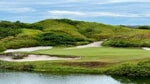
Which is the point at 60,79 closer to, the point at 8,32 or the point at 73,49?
the point at 73,49

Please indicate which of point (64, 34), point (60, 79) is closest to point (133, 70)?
point (60, 79)

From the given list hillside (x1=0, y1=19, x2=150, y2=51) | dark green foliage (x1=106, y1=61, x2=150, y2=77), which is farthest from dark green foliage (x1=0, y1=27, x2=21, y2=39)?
dark green foliage (x1=106, y1=61, x2=150, y2=77)

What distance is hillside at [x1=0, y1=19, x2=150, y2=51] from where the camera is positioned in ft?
282

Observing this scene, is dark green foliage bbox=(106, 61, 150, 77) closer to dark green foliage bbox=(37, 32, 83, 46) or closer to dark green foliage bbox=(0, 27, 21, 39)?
dark green foliage bbox=(37, 32, 83, 46)

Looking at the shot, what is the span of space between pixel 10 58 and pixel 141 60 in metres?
19.8

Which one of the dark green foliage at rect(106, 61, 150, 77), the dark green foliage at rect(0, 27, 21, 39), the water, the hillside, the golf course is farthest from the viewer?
the dark green foliage at rect(0, 27, 21, 39)

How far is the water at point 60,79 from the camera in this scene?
4897 centimetres

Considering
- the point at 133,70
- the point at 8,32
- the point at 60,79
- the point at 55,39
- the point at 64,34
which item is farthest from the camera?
the point at 8,32

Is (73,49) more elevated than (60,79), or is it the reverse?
(73,49)

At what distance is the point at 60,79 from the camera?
51.1m

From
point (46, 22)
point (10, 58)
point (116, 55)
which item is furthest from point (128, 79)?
point (46, 22)

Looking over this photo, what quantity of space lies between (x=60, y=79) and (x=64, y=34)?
1822 inches

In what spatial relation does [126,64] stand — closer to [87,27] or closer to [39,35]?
[39,35]

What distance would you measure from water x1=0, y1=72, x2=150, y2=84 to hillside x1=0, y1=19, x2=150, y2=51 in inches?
957
